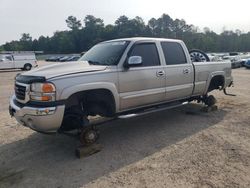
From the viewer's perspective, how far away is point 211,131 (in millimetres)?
5816

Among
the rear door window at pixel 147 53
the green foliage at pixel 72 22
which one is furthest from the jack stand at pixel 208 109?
the green foliage at pixel 72 22

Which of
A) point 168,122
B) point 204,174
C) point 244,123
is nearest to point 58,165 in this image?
point 204,174

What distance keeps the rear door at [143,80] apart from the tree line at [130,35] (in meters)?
84.6

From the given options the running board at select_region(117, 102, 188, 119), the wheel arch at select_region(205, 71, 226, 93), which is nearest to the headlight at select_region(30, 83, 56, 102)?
the running board at select_region(117, 102, 188, 119)

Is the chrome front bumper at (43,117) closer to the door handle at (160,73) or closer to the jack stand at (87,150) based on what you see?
the jack stand at (87,150)

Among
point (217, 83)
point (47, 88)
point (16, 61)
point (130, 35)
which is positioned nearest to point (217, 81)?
point (217, 83)

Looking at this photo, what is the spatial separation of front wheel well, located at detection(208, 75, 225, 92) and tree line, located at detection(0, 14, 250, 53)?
3232 inches

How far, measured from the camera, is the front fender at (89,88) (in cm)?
430

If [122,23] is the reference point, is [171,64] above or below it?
below

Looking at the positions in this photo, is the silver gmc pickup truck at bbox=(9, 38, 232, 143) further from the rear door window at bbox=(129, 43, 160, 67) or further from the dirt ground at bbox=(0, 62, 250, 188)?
the dirt ground at bbox=(0, 62, 250, 188)

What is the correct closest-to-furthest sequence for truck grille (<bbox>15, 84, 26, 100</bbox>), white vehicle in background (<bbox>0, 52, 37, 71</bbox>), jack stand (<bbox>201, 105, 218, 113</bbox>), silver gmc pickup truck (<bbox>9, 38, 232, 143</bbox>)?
silver gmc pickup truck (<bbox>9, 38, 232, 143</bbox>) < truck grille (<bbox>15, 84, 26, 100</bbox>) < jack stand (<bbox>201, 105, 218, 113</bbox>) < white vehicle in background (<bbox>0, 52, 37, 71</bbox>)

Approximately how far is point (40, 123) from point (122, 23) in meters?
108

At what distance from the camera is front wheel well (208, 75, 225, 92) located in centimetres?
777

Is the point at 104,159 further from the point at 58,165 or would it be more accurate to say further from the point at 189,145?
the point at 189,145
